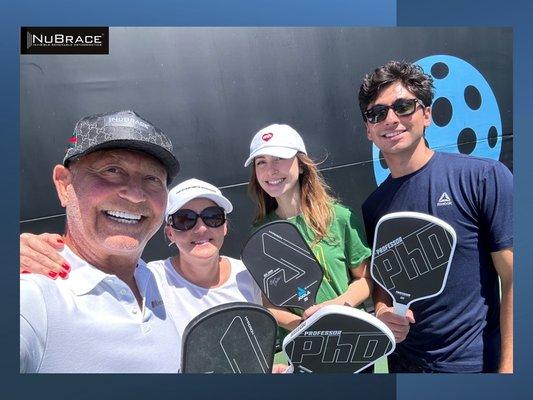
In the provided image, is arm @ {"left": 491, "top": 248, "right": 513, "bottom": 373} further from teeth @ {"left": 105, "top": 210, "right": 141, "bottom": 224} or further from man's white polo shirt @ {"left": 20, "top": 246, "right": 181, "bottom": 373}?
teeth @ {"left": 105, "top": 210, "right": 141, "bottom": 224}

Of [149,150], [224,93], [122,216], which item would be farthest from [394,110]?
[122,216]

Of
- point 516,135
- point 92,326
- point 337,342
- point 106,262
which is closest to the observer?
point 92,326

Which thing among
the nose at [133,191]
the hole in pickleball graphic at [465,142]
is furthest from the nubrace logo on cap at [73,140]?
the hole in pickleball graphic at [465,142]

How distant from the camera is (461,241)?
4953 mm

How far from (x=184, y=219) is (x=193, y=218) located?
5cm

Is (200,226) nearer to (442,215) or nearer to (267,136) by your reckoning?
(267,136)

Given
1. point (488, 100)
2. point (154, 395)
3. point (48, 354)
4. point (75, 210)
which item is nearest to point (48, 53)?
point (75, 210)

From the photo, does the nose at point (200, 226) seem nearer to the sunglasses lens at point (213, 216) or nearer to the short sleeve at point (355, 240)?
the sunglasses lens at point (213, 216)

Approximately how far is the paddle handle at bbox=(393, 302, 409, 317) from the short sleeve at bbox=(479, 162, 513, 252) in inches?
24.0

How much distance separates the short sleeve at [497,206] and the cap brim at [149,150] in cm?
170

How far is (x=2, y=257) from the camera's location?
5.07m

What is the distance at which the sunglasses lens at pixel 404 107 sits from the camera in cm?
495

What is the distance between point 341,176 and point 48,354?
186cm

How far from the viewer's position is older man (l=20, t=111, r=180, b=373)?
15.5ft
